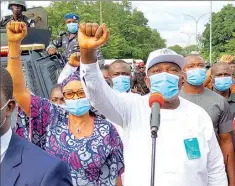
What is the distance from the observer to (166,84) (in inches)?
134

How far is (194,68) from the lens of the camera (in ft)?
17.4

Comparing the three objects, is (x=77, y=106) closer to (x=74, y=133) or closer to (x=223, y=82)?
(x=74, y=133)

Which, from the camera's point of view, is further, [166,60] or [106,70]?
[106,70]

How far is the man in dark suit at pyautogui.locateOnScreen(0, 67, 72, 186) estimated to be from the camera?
209 centimetres

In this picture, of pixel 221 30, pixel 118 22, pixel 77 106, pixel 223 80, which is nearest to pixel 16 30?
pixel 77 106

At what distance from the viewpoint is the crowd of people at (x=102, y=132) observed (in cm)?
214

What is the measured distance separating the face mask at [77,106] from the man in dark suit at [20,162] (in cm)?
179

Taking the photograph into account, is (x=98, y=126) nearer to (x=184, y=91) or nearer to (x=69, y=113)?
(x=69, y=113)

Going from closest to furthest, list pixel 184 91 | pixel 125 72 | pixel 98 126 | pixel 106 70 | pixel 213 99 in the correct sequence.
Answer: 1. pixel 98 126
2. pixel 213 99
3. pixel 184 91
4. pixel 125 72
5. pixel 106 70

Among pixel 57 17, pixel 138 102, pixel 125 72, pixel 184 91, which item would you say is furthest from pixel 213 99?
pixel 57 17

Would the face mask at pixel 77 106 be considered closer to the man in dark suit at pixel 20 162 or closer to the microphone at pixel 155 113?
the microphone at pixel 155 113

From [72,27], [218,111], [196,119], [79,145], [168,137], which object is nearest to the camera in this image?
[168,137]

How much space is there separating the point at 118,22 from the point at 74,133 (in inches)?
2399

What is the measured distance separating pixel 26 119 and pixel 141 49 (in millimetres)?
74159
